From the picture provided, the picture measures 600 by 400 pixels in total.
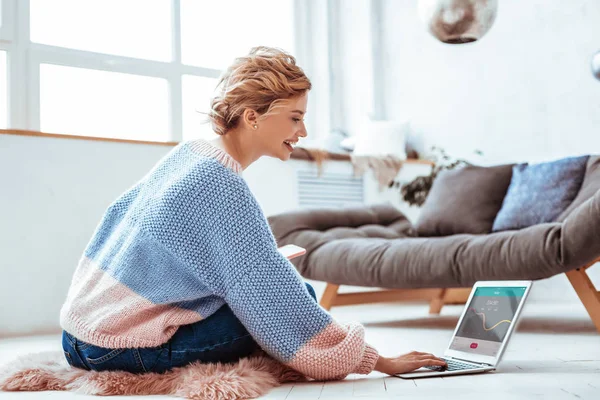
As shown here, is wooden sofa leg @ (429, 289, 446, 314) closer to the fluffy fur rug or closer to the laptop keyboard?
the laptop keyboard

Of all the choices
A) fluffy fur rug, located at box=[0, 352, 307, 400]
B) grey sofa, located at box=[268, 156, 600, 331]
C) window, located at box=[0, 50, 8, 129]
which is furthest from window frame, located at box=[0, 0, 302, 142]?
fluffy fur rug, located at box=[0, 352, 307, 400]

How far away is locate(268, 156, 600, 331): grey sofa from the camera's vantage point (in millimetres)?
2271

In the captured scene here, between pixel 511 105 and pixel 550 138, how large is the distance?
14.2 inches

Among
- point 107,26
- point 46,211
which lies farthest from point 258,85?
point 107,26

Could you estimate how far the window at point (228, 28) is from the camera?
462cm

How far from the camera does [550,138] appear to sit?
413 centimetres

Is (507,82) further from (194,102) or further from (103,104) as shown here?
(103,104)

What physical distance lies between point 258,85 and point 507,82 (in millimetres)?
3280

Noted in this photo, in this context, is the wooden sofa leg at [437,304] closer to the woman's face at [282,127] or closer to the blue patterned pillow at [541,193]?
the blue patterned pillow at [541,193]

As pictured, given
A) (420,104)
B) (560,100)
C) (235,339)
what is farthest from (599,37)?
(235,339)

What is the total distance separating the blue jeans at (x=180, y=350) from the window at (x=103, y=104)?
9.08 ft

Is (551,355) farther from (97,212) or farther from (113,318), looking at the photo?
(97,212)

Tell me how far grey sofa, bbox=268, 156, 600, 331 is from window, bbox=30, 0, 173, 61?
174cm

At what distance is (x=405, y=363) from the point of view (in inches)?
59.6
